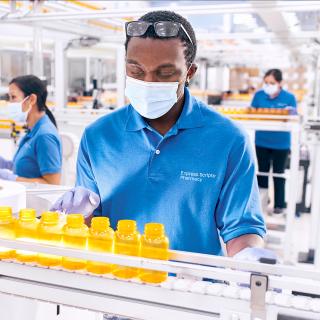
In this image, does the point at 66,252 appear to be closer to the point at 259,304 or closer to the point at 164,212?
the point at 259,304

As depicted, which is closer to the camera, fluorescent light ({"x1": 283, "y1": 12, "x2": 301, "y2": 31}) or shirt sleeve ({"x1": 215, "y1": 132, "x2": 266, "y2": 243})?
shirt sleeve ({"x1": 215, "y1": 132, "x2": 266, "y2": 243})

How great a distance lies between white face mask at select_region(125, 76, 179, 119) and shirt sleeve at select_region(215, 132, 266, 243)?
0.26 metres

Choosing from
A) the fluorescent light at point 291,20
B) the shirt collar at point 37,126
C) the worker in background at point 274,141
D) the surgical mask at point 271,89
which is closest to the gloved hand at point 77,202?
the shirt collar at point 37,126

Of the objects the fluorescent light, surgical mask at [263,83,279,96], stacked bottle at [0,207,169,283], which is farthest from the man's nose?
surgical mask at [263,83,279,96]

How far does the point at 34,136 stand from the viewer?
269 cm

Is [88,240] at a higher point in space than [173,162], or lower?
lower

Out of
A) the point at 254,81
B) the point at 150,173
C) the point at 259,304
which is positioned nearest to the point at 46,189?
the point at 150,173

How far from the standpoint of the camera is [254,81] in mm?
12414

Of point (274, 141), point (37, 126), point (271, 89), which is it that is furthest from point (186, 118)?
point (271, 89)

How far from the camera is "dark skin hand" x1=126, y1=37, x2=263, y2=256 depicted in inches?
52.2

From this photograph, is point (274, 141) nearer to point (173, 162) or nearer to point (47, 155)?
point (47, 155)

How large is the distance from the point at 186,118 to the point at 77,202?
0.45 metres

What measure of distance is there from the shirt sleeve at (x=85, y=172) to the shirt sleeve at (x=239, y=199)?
0.42 meters

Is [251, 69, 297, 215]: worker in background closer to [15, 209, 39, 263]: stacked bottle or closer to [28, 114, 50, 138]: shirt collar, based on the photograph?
[28, 114, 50, 138]: shirt collar
